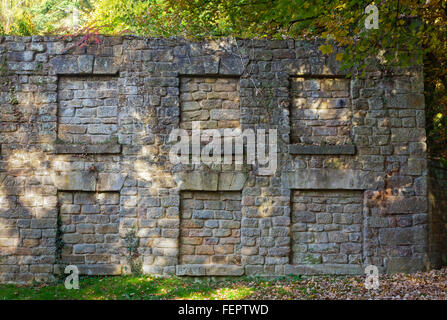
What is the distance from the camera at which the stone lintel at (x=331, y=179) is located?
6.57 meters

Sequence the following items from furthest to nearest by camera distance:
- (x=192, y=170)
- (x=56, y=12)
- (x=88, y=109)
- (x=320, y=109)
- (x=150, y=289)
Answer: (x=56, y=12)
(x=320, y=109)
(x=88, y=109)
(x=192, y=170)
(x=150, y=289)

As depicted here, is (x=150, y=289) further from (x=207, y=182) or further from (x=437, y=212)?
(x=437, y=212)

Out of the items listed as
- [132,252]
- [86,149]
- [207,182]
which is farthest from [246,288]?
[86,149]

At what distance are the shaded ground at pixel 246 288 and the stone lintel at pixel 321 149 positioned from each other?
6.98 feet

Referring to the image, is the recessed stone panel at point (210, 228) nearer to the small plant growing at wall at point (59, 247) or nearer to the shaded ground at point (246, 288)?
the shaded ground at point (246, 288)

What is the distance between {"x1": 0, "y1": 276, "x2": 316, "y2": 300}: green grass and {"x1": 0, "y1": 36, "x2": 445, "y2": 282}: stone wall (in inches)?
7.5

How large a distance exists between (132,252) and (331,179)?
3.64 metres

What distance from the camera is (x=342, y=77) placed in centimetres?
680

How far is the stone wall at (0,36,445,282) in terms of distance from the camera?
6523 mm

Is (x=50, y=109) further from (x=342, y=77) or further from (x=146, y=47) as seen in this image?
(x=342, y=77)

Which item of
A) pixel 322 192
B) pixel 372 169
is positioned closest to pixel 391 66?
pixel 372 169

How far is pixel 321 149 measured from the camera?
661 centimetres

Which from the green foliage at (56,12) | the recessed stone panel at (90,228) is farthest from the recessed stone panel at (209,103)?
the green foliage at (56,12)

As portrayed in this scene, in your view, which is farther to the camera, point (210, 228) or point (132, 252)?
point (210, 228)
